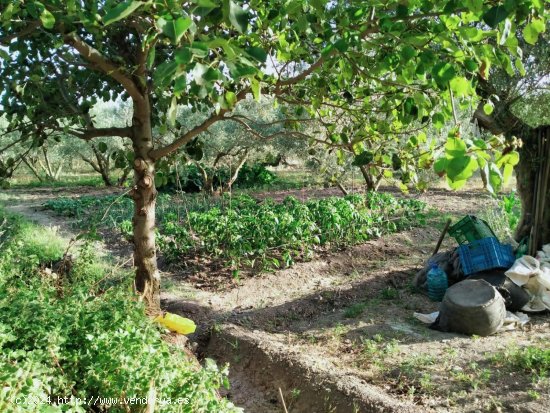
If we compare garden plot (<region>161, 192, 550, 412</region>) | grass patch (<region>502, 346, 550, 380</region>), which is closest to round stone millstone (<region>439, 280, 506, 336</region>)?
garden plot (<region>161, 192, 550, 412</region>)

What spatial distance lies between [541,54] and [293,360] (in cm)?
677

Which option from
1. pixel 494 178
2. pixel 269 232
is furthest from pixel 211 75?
pixel 269 232

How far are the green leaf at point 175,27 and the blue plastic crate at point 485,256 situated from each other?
5727 millimetres

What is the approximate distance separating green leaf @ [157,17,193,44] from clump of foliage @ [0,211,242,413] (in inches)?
66.6

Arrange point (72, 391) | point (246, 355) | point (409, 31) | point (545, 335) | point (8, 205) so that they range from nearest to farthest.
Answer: point (409, 31)
point (72, 391)
point (246, 355)
point (545, 335)
point (8, 205)

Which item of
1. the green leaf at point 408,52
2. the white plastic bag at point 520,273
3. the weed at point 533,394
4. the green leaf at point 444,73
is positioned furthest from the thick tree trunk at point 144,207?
the white plastic bag at point 520,273

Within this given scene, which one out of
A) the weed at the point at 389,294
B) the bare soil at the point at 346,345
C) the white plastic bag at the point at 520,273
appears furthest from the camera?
the weed at the point at 389,294

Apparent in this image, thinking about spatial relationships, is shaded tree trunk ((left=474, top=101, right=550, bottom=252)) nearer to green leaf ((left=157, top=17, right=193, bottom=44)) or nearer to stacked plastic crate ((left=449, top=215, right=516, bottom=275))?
stacked plastic crate ((left=449, top=215, right=516, bottom=275))

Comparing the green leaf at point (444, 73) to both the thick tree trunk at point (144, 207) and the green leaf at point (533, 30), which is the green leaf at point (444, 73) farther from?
the thick tree trunk at point (144, 207)

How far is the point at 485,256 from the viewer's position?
6.09 m

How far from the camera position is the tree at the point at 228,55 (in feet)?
4.09

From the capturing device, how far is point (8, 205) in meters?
15.2

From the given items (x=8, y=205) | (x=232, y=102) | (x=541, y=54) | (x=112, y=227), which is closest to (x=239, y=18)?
(x=232, y=102)

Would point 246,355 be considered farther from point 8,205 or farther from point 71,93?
point 8,205
